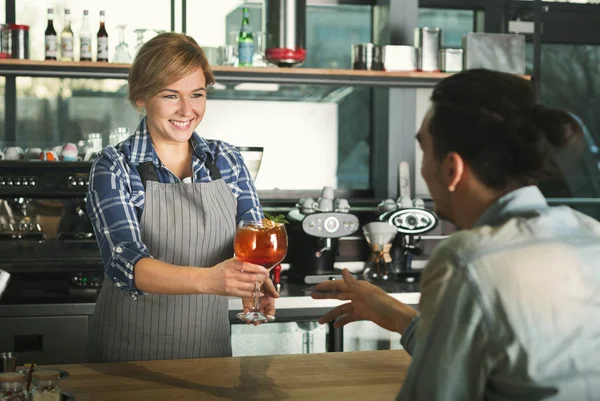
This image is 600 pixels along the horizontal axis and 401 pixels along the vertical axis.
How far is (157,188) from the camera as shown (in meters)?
2.24

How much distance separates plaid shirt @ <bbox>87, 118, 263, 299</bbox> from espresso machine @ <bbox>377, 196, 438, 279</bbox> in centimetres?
143

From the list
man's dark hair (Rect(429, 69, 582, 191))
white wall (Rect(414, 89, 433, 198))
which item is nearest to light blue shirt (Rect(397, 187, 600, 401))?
man's dark hair (Rect(429, 69, 582, 191))

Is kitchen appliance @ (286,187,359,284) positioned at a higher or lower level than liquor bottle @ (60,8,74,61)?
lower

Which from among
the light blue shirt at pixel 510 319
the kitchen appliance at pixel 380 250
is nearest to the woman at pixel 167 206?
the light blue shirt at pixel 510 319

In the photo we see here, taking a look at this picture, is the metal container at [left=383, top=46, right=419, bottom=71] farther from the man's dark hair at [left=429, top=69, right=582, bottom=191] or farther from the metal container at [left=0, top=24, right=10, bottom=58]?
the man's dark hair at [left=429, top=69, right=582, bottom=191]

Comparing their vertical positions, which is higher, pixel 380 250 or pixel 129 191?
pixel 129 191

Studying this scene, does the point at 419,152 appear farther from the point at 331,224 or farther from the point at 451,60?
the point at 331,224

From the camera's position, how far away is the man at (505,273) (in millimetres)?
1010

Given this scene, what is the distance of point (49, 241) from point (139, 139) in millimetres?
1600

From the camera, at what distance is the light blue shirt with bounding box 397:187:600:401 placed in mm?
1007

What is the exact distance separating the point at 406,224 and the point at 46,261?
5.13 ft

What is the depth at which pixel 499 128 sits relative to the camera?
1.14 meters

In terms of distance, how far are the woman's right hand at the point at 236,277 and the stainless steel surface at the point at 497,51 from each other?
8.34 feet

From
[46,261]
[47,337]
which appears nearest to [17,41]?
[46,261]
